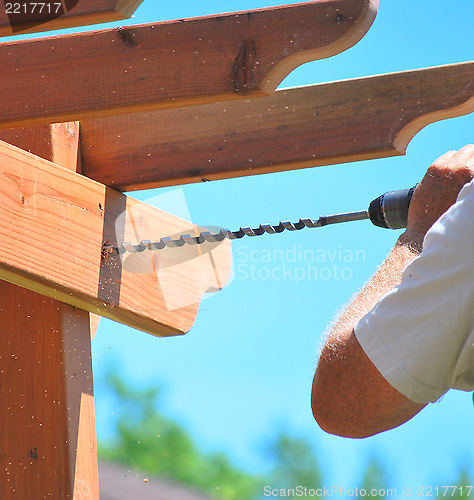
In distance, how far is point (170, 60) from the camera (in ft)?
3.92

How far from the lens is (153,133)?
180 cm

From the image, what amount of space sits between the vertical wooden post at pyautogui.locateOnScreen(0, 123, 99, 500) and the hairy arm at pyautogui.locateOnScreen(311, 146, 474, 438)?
2.51 feet

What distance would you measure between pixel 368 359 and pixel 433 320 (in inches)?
4.7

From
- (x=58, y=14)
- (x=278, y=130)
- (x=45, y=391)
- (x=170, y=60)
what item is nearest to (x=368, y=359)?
(x=170, y=60)

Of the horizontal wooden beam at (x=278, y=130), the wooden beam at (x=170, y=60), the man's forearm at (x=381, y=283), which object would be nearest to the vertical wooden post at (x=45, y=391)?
the horizontal wooden beam at (x=278, y=130)

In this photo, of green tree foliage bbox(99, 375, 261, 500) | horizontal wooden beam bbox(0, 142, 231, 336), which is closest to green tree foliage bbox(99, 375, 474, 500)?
green tree foliage bbox(99, 375, 261, 500)

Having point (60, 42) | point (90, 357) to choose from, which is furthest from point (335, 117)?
point (90, 357)

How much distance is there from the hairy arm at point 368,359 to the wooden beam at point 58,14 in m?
0.56

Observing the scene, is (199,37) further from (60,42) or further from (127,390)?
Answer: (127,390)

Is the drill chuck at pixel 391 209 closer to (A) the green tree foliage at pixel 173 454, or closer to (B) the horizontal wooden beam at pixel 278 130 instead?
(B) the horizontal wooden beam at pixel 278 130

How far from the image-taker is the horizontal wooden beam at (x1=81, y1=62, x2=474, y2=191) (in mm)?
1647

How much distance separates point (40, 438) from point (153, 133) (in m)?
Result: 0.78

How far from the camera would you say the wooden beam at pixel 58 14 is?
1107 millimetres

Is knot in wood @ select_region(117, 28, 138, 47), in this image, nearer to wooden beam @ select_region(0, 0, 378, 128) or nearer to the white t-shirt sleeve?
wooden beam @ select_region(0, 0, 378, 128)
